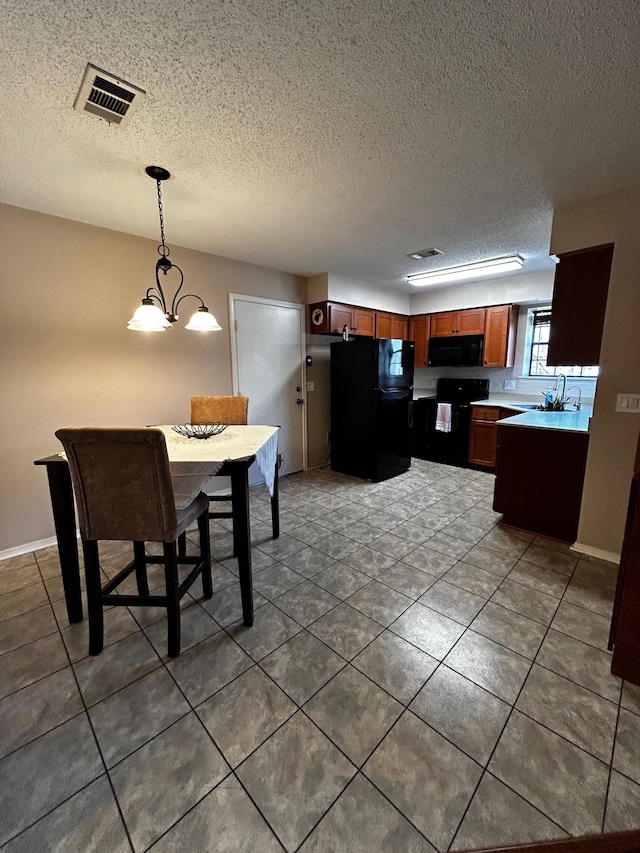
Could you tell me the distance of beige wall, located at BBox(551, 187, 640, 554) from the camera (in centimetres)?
214

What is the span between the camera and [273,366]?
3.92m

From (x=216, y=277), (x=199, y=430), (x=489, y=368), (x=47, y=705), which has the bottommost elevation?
(x=47, y=705)

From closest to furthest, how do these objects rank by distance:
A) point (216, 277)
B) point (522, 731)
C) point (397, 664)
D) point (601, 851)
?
point (601, 851) < point (522, 731) < point (397, 664) < point (216, 277)

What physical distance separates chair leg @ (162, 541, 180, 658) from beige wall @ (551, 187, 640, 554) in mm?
2722

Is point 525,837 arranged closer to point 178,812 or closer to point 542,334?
point 178,812

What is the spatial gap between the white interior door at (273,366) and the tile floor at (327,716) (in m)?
2.02

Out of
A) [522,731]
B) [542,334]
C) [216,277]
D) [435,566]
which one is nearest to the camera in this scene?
[522,731]

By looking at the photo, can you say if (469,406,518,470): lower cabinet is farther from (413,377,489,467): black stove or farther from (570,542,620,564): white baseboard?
(570,542,620,564): white baseboard

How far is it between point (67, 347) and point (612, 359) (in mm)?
3876

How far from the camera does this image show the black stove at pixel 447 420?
443 centimetres

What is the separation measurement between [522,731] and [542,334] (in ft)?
14.6

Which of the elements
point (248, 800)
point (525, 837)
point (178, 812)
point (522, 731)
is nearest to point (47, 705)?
point (178, 812)

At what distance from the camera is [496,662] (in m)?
1.54

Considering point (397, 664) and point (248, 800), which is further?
point (397, 664)
